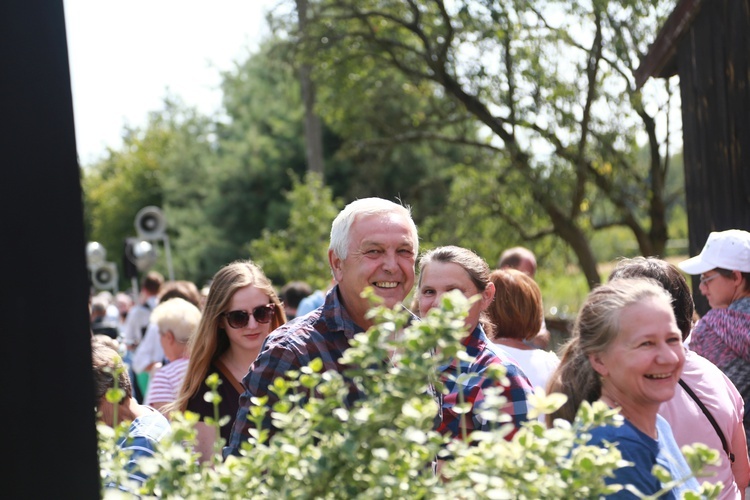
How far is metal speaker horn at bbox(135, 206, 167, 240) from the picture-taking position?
16422 mm

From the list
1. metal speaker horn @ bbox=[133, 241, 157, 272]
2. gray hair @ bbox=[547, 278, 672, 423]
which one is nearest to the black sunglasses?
gray hair @ bbox=[547, 278, 672, 423]

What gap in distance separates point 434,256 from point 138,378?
17.8ft

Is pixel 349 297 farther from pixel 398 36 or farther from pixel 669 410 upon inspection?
pixel 398 36

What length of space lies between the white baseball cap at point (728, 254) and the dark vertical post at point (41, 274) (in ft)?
12.8

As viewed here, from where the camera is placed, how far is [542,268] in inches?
700

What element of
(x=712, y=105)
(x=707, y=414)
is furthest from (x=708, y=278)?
(x=712, y=105)

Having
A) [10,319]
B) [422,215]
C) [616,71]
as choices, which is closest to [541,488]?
[10,319]

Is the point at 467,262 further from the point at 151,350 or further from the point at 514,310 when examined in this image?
the point at 151,350

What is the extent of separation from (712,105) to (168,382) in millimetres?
5114

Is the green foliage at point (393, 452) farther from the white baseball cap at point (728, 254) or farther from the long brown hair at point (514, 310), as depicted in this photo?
the white baseball cap at point (728, 254)

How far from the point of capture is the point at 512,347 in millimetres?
4910

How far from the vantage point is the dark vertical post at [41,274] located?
1.63m

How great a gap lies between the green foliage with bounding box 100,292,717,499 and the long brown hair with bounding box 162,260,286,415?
9.12 ft

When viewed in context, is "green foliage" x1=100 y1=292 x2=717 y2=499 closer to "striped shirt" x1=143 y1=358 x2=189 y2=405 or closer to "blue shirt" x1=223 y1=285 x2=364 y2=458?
"blue shirt" x1=223 y1=285 x2=364 y2=458
